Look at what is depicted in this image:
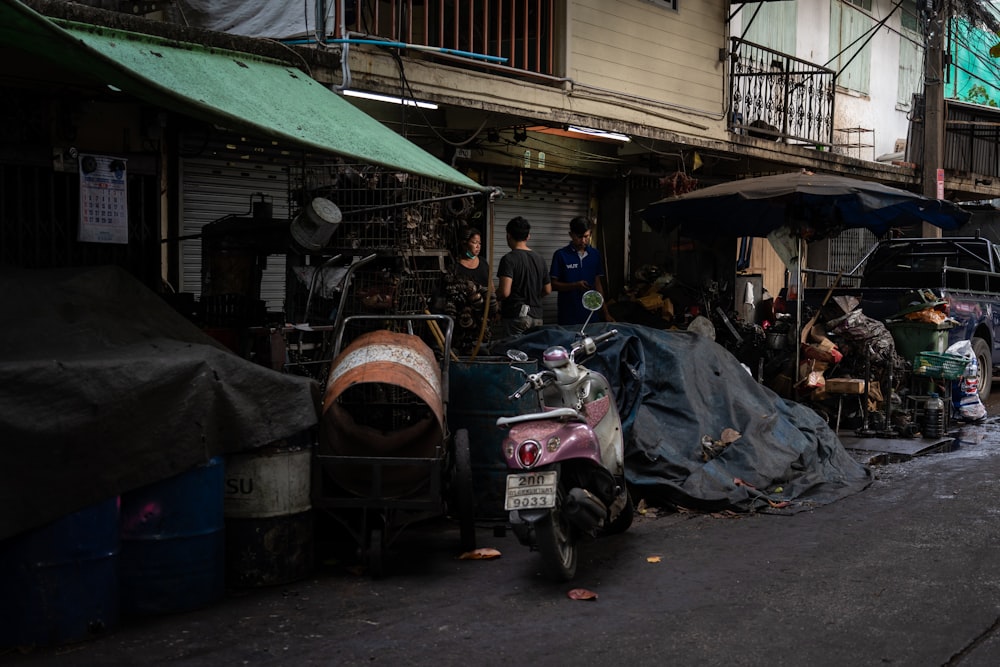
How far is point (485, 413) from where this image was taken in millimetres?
6965

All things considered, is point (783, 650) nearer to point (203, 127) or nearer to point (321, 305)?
point (321, 305)

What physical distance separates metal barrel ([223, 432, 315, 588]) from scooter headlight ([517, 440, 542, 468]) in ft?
4.08

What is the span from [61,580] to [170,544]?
0.56 m

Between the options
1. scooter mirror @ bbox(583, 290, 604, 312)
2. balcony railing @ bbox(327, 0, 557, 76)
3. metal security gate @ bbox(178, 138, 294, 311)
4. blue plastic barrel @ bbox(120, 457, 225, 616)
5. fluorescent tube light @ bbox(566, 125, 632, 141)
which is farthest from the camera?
fluorescent tube light @ bbox(566, 125, 632, 141)

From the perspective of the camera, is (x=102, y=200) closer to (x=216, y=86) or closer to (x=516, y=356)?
(x=216, y=86)

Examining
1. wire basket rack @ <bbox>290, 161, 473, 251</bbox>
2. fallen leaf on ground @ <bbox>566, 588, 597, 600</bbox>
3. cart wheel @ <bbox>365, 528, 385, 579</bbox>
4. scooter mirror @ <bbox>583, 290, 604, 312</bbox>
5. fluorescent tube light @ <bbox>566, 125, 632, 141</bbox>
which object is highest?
fluorescent tube light @ <bbox>566, 125, 632, 141</bbox>

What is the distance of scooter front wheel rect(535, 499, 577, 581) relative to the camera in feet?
18.2

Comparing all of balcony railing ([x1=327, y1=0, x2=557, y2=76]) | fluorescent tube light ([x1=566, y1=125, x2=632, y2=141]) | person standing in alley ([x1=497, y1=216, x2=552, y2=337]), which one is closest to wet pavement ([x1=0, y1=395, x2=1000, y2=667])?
person standing in alley ([x1=497, y1=216, x2=552, y2=337])

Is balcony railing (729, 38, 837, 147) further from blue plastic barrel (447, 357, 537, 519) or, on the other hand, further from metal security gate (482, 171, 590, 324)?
blue plastic barrel (447, 357, 537, 519)

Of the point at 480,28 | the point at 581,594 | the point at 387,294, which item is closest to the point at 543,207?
Result: the point at 480,28

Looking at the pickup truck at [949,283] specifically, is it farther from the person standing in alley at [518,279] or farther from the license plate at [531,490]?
the license plate at [531,490]

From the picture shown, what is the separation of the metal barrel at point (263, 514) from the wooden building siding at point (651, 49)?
7568mm

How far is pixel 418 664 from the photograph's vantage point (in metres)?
4.55

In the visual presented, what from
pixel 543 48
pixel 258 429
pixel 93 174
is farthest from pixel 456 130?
pixel 258 429
